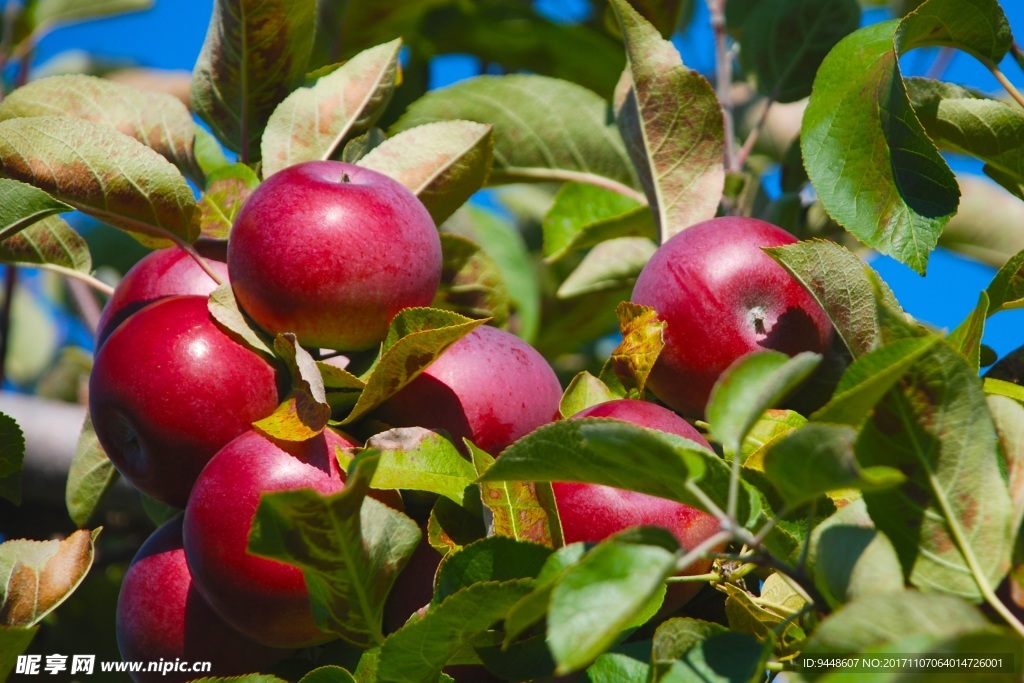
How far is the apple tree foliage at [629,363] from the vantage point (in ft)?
2.02

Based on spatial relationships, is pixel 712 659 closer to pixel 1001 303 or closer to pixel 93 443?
pixel 1001 303

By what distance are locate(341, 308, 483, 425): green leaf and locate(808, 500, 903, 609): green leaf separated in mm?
345

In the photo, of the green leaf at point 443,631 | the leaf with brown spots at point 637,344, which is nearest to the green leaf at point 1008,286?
the leaf with brown spots at point 637,344

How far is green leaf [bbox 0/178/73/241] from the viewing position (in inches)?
38.3

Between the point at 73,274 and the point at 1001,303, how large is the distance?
3.29 feet

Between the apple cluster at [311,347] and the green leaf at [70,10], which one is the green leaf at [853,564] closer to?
the apple cluster at [311,347]

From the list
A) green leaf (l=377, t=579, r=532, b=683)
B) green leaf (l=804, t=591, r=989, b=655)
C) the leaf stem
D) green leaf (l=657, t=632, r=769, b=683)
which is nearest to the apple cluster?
green leaf (l=377, t=579, r=532, b=683)

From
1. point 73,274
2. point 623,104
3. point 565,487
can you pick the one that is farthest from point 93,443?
point 623,104

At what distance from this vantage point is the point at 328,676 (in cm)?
80

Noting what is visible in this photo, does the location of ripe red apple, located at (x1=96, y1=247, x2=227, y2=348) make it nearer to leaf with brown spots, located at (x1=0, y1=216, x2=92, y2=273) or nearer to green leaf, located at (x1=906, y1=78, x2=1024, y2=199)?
leaf with brown spots, located at (x1=0, y1=216, x2=92, y2=273)

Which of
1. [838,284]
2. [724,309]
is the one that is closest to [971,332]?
[838,284]

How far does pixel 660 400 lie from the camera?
1079 millimetres

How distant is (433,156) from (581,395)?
1.09ft

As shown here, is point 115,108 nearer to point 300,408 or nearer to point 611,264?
point 300,408
